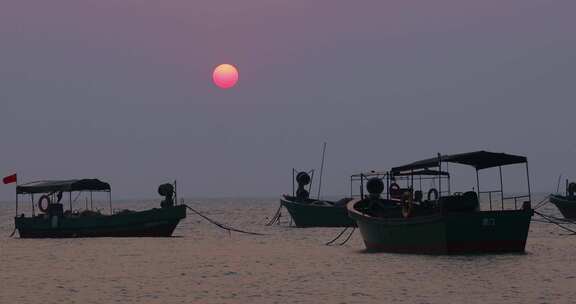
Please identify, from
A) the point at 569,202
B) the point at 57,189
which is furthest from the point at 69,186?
the point at 569,202

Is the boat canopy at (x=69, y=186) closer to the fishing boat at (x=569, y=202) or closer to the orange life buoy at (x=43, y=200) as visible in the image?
the orange life buoy at (x=43, y=200)

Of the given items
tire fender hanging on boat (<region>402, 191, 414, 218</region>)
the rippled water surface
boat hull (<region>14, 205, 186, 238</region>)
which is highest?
tire fender hanging on boat (<region>402, 191, 414, 218</region>)

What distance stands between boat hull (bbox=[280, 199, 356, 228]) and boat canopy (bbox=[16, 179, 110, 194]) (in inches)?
743

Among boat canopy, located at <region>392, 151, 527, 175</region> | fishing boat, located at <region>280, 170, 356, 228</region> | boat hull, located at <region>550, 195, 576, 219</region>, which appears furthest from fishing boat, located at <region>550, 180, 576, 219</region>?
boat canopy, located at <region>392, 151, 527, 175</region>

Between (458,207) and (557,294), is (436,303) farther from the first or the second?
(458,207)

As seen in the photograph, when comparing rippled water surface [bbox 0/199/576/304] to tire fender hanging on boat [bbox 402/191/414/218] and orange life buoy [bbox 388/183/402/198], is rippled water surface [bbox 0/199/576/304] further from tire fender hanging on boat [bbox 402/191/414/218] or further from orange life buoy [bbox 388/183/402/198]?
orange life buoy [bbox 388/183/402/198]

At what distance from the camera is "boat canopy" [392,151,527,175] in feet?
115

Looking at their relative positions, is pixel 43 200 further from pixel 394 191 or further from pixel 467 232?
pixel 467 232

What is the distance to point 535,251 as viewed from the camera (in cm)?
4000

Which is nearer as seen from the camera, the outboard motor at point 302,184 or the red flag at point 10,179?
the red flag at point 10,179

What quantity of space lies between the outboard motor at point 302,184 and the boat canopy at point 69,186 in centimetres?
2210

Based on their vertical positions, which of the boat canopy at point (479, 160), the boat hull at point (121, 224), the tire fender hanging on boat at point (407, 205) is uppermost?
the boat canopy at point (479, 160)

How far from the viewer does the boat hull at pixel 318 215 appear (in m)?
66.2

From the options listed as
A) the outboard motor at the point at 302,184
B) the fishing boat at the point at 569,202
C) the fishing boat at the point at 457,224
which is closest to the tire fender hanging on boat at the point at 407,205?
the fishing boat at the point at 457,224
